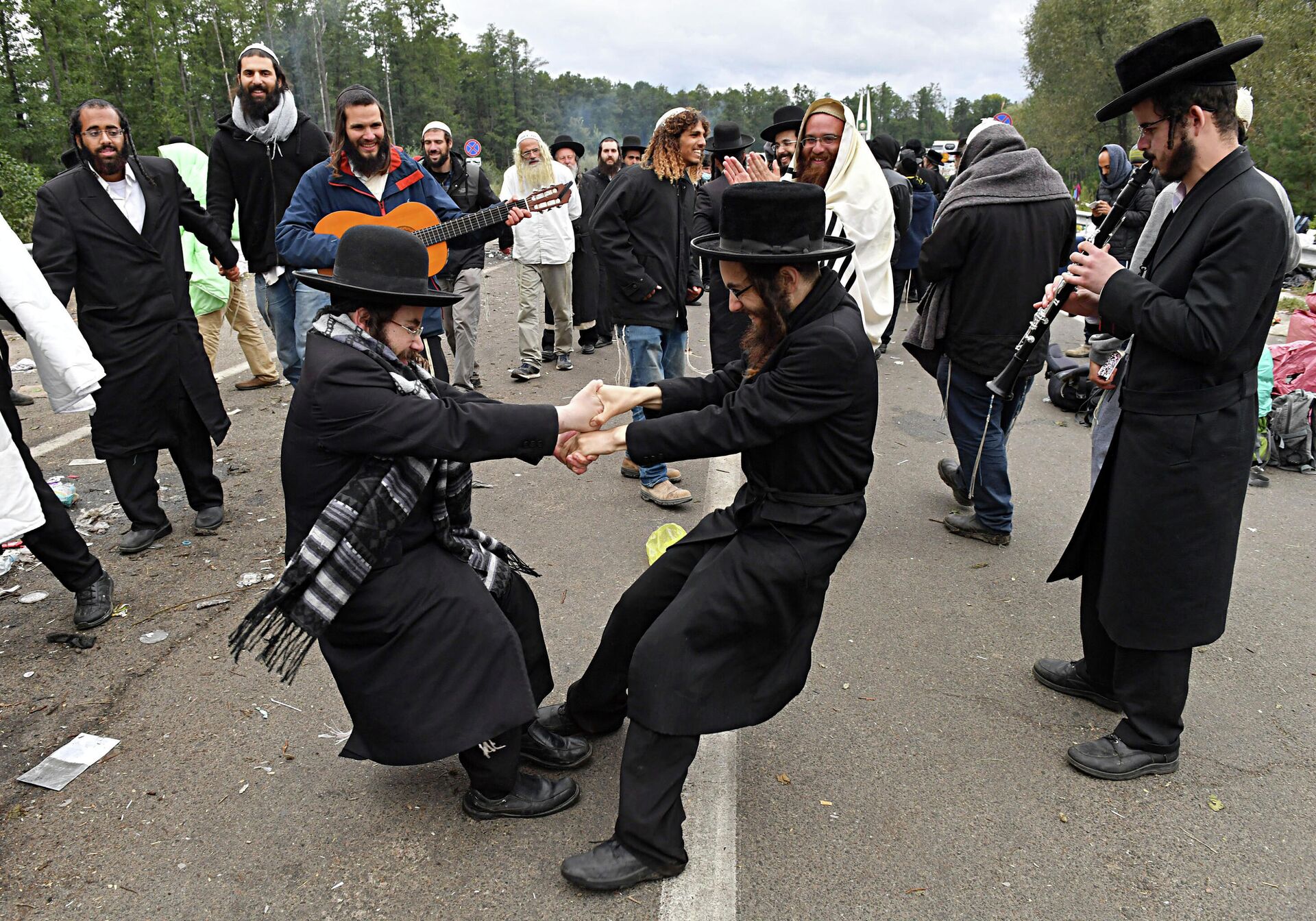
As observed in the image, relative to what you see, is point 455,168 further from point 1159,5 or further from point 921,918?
point 1159,5

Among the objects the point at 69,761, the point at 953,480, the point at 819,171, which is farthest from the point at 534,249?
the point at 69,761

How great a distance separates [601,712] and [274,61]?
16.7 feet

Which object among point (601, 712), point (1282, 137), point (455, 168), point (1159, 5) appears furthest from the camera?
point (1159, 5)

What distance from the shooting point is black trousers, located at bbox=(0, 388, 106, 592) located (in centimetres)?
389

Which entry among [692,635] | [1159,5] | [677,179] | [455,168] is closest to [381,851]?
[692,635]

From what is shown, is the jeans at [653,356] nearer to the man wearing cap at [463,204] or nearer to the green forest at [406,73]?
the man wearing cap at [463,204]

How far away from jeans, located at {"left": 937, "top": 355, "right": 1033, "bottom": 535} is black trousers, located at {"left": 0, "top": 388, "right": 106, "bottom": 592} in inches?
179

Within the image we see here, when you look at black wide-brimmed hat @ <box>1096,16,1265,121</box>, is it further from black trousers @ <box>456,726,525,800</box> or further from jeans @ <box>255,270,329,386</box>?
jeans @ <box>255,270,329,386</box>

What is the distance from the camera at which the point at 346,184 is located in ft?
16.9

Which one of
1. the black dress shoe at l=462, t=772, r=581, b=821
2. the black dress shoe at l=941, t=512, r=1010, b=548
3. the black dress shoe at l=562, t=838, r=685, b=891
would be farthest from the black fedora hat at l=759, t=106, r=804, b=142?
the black dress shoe at l=562, t=838, r=685, b=891

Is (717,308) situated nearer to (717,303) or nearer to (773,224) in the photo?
(717,303)

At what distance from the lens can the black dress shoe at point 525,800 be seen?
9.13 feet

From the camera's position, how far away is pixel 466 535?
2873 mm

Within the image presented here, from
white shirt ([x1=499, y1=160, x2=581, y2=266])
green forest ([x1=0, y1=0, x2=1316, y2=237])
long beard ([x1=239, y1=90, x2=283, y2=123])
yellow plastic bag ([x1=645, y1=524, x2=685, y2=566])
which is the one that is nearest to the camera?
yellow plastic bag ([x1=645, y1=524, x2=685, y2=566])
